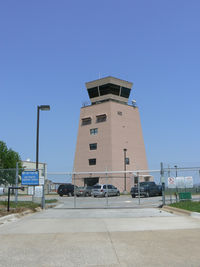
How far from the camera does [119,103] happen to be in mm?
57688

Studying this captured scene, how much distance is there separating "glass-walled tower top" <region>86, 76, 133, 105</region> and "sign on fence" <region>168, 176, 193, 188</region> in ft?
134

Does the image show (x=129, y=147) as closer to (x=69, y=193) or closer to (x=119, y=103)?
(x=119, y=103)

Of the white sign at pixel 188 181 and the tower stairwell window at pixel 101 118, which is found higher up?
the tower stairwell window at pixel 101 118

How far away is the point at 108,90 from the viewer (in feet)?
191

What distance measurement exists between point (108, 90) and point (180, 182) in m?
41.9

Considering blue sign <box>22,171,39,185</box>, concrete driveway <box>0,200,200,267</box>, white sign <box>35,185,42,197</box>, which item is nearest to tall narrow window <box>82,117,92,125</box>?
white sign <box>35,185,42,197</box>

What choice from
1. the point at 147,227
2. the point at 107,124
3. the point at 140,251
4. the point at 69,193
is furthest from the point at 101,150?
the point at 140,251

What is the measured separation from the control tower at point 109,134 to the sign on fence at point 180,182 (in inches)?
1304

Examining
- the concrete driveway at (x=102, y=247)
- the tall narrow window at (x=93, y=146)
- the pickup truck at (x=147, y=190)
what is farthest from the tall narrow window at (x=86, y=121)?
the concrete driveway at (x=102, y=247)

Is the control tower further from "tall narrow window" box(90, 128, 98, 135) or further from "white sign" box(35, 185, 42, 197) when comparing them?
"white sign" box(35, 185, 42, 197)

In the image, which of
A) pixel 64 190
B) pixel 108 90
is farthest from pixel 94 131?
pixel 64 190

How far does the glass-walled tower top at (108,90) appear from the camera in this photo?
58219 mm

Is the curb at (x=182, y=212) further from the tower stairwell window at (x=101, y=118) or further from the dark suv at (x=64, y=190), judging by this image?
the tower stairwell window at (x=101, y=118)

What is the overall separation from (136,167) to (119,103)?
1289 cm
